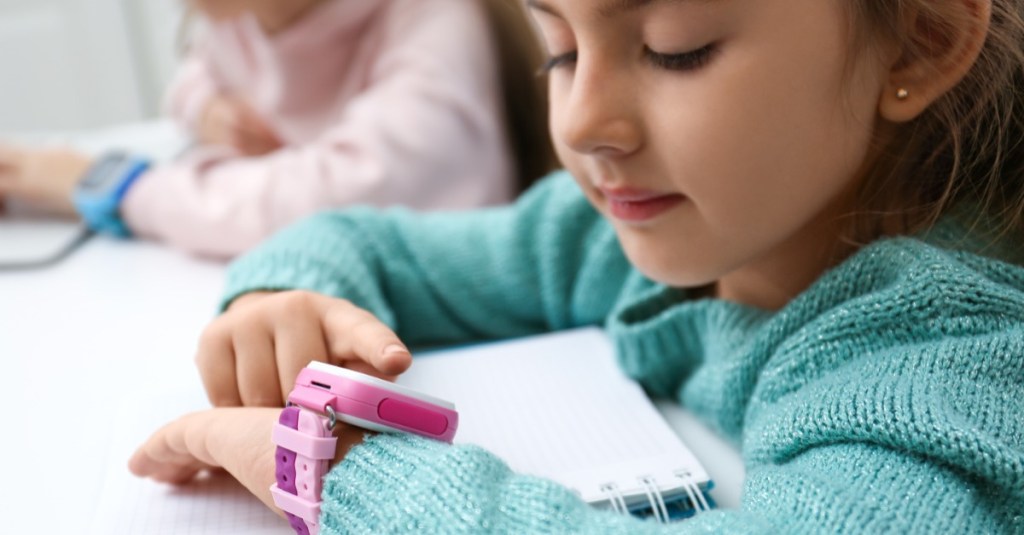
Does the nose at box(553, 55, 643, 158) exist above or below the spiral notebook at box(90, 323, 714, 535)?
above

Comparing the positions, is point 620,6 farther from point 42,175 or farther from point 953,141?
point 42,175

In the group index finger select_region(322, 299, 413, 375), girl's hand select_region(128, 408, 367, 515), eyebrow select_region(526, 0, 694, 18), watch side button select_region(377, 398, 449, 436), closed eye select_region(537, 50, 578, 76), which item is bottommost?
girl's hand select_region(128, 408, 367, 515)

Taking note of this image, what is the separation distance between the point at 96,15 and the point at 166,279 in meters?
1.38

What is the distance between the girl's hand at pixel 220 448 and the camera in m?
0.50

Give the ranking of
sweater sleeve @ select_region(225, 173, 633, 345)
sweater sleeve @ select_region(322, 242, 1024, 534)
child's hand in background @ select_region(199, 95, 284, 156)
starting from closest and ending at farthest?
1. sweater sleeve @ select_region(322, 242, 1024, 534)
2. sweater sleeve @ select_region(225, 173, 633, 345)
3. child's hand in background @ select_region(199, 95, 284, 156)

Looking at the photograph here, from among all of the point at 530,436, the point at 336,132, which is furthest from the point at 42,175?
the point at 530,436

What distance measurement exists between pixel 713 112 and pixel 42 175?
86 centimetres

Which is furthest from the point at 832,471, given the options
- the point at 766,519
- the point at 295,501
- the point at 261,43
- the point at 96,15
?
the point at 96,15

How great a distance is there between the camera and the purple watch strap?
48cm

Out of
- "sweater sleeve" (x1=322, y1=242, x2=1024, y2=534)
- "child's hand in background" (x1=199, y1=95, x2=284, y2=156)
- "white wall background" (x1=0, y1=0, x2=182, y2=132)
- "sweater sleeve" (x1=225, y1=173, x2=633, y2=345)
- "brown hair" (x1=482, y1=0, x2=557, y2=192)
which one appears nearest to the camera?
"sweater sleeve" (x1=322, y1=242, x2=1024, y2=534)

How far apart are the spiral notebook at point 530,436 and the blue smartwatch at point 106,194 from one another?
1.31 ft

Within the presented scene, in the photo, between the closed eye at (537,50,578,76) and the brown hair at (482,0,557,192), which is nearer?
the closed eye at (537,50,578,76)

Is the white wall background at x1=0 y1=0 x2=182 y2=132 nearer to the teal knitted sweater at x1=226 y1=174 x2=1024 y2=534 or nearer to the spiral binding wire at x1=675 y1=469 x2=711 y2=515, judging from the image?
the teal knitted sweater at x1=226 y1=174 x2=1024 y2=534

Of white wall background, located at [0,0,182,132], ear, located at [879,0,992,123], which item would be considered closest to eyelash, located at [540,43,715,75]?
ear, located at [879,0,992,123]
